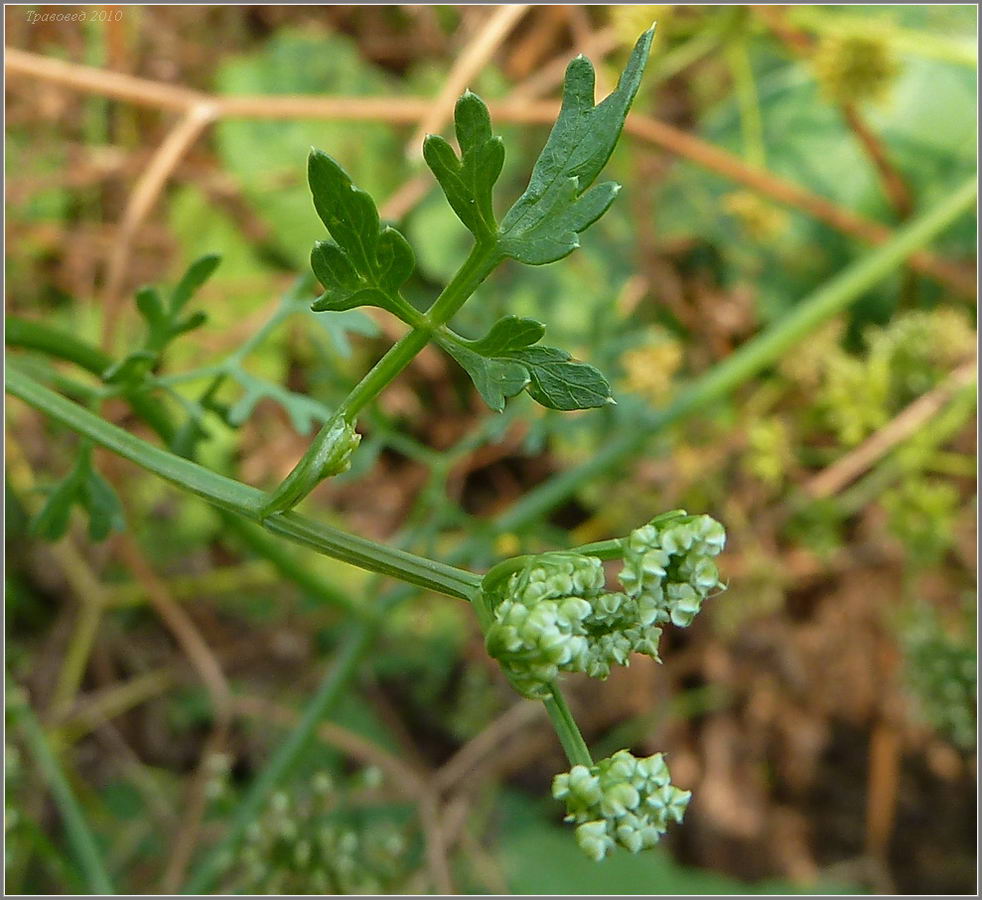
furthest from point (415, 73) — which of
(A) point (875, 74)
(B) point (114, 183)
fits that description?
(A) point (875, 74)

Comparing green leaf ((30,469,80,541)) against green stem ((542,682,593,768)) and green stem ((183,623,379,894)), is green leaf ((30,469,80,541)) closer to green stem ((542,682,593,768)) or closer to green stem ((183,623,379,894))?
green stem ((183,623,379,894))

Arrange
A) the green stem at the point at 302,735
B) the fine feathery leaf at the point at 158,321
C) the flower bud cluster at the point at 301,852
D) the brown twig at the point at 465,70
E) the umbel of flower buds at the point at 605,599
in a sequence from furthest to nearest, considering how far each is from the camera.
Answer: the brown twig at the point at 465,70 → the green stem at the point at 302,735 → the flower bud cluster at the point at 301,852 → the fine feathery leaf at the point at 158,321 → the umbel of flower buds at the point at 605,599

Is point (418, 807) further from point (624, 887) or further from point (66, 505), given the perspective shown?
point (66, 505)

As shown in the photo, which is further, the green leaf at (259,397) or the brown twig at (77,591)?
the brown twig at (77,591)

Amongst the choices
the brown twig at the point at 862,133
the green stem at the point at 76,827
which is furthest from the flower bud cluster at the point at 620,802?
the brown twig at the point at 862,133

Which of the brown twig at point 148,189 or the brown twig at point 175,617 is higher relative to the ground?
the brown twig at point 148,189

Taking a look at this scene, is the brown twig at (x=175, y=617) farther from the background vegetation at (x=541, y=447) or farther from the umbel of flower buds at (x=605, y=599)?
the umbel of flower buds at (x=605, y=599)

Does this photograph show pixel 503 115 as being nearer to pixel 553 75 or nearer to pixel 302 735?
pixel 553 75
